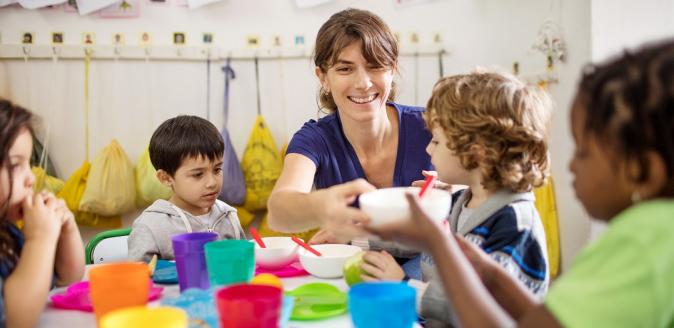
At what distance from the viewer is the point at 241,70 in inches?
121

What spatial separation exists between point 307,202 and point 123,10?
2.11m

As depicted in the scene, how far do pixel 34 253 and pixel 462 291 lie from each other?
71 cm

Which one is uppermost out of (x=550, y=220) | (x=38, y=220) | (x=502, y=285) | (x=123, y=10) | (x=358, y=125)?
(x=123, y=10)

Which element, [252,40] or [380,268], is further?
[252,40]

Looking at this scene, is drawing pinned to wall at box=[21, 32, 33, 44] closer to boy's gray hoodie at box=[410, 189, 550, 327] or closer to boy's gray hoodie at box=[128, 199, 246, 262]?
boy's gray hoodie at box=[128, 199, 246, 262]

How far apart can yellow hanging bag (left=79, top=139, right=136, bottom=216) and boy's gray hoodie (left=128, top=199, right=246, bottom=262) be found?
99 centimetres

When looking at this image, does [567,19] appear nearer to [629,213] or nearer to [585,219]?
[585,219]

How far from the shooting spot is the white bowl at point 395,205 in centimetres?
89

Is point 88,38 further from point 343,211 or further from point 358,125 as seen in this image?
point 343,211

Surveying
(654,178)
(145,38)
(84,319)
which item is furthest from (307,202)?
A: (145,38)

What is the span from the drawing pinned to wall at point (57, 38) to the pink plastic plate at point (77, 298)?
2.05 m

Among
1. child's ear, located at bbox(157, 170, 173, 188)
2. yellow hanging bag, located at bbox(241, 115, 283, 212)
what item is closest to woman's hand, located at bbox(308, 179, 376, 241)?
child's ear, located at bbox(157, 170, 173, 188)

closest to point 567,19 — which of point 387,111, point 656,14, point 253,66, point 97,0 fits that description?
point 656,14

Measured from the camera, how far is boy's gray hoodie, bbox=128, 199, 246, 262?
160 cm
